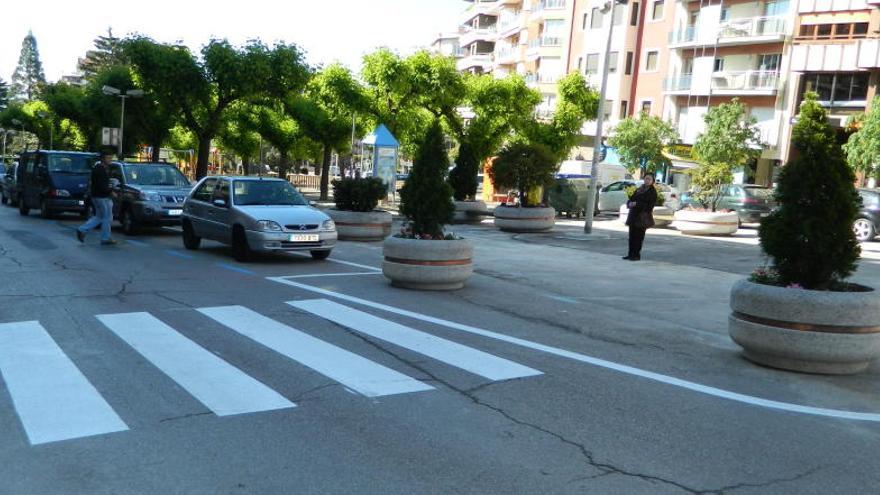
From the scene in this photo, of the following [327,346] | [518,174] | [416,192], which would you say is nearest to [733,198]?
Result: [518,174]

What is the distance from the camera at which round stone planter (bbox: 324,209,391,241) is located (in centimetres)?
1827

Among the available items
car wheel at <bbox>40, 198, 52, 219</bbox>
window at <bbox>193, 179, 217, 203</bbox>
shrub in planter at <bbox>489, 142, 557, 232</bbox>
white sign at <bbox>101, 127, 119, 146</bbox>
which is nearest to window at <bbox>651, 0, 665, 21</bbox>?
shrub in planter at <bbox>489, 142, 557, 232</bbox>

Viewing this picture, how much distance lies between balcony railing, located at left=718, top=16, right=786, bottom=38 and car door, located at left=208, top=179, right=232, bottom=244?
117 feet

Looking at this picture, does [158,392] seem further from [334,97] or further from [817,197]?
[334,97]

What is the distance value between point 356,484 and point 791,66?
41.5m

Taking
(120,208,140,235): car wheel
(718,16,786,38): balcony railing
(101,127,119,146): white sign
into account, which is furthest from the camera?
(718,16,786,38): balcony railing

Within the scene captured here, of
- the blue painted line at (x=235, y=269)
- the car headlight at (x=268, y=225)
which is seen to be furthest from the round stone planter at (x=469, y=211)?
the blue painted line at (x=235, y=269)

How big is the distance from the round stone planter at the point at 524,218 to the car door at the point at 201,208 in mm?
9784

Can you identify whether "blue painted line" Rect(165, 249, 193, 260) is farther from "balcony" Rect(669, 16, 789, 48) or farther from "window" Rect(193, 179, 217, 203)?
"balcony" Rect(669, 16, 789, 48)

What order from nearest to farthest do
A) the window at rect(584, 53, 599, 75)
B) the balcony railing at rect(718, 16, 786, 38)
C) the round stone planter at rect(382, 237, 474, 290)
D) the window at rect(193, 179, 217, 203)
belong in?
the round stone planter at rect(382, 237, 474, 290)
the window at rect(193, 179, 217, 203)
the balcony railing at rect(718, 16, 786, 38)
the window at rect(584, 53, 599, 75)

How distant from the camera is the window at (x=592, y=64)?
2198 inches

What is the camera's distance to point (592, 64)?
56.5 metres

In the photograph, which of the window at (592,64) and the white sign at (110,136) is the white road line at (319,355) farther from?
the window at (592,64)

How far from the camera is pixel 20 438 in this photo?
15.5 ft
